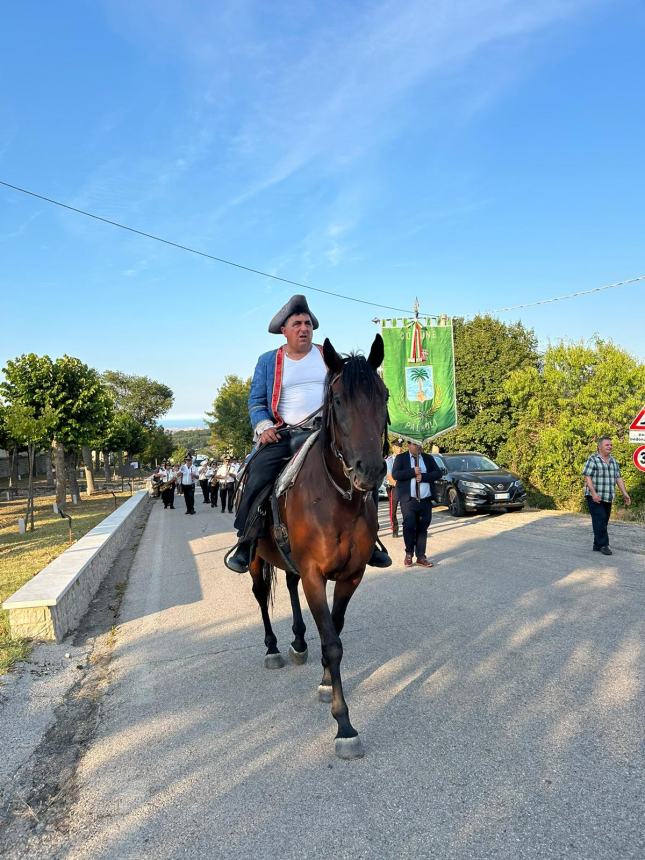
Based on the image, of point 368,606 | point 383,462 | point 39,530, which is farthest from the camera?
point 39,530

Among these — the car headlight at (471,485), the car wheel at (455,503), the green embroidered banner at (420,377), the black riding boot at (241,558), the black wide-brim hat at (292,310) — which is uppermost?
the green embroidered banner at (420,377)

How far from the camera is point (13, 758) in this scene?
142 inches

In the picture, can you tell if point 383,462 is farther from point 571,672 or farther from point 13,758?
point 13,758

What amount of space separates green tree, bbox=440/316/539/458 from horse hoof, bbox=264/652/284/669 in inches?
852

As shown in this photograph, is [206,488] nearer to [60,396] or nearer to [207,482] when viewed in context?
[207,482]

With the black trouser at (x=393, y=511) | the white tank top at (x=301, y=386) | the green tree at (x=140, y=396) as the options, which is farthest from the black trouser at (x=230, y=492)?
the green tree at (x=140, y=396)

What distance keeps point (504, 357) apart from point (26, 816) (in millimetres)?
25268

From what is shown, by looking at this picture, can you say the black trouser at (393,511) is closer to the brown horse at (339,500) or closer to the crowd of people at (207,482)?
the crowd of people at (207,482)

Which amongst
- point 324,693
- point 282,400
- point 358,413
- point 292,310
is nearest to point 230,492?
point 282,400

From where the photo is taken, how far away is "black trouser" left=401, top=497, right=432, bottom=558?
9.37m

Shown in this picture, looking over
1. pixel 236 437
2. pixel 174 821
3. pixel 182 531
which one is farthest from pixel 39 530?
pixel 236 437

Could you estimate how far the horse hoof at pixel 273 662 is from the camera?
493cm

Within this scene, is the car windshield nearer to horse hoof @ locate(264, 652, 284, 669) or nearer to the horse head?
horse hoof @ locate(264, 652, 284, 669)

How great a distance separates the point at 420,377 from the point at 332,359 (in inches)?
673
